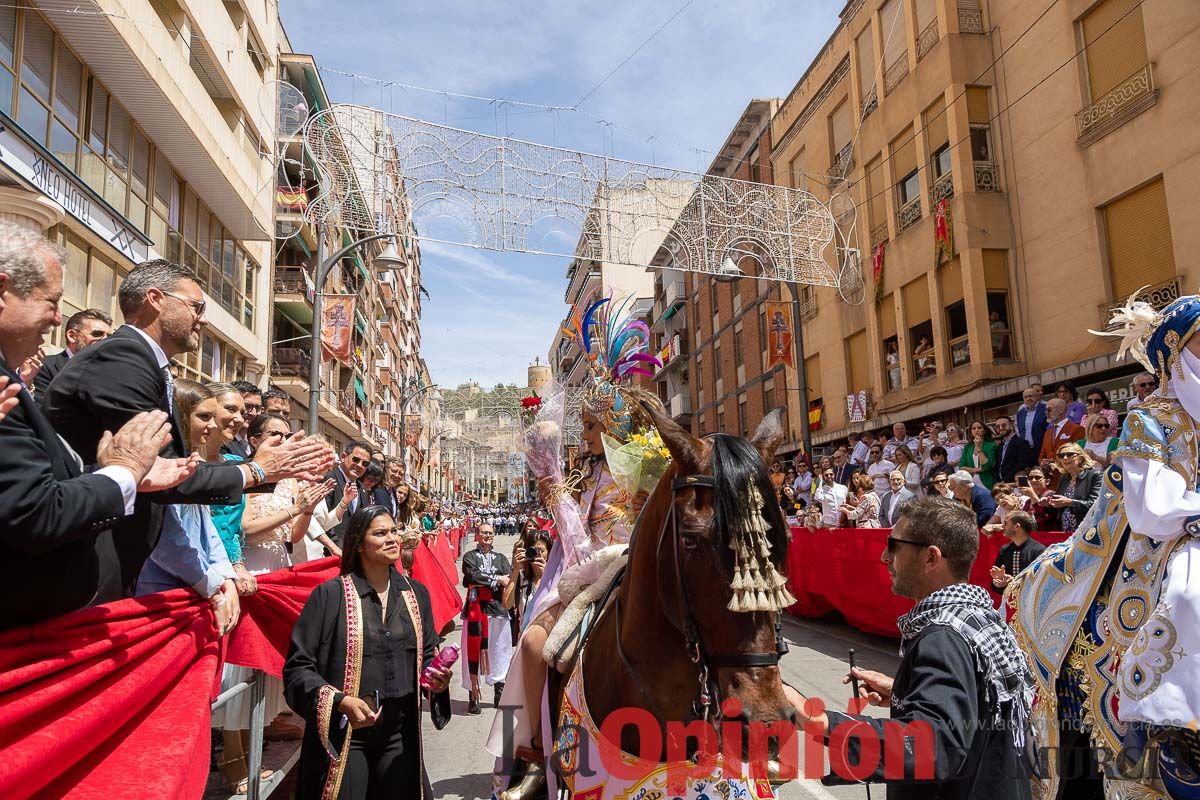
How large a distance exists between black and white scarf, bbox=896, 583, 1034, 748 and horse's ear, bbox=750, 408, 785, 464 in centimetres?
81

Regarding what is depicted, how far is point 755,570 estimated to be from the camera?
91.7 inches

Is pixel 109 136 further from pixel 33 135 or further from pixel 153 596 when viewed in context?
pixel 153 596

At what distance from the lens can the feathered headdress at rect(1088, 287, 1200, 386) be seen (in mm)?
3428

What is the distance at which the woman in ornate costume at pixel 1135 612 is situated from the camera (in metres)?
2.98

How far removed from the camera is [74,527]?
203 cm

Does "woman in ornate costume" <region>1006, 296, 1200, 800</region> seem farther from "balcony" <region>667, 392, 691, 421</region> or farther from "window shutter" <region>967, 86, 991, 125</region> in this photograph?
"balcony" <region>667, 392, 691, 421</region>

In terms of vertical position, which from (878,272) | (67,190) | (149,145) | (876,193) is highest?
(876,193)

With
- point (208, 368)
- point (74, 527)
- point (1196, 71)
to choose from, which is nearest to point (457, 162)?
point (208, 368)

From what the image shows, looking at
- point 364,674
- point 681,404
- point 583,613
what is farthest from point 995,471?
point 681,404

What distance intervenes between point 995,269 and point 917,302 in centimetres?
246

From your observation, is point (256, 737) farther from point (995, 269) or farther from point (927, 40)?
point (927, 40)

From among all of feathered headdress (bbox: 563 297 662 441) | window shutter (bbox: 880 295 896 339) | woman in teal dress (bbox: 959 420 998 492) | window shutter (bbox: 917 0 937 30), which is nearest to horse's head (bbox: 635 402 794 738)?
feathered headdress (bbox: 563 297 662 441)

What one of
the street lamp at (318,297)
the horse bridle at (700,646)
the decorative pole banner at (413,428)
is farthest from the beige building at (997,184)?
the decorative pole banner at (413,428)

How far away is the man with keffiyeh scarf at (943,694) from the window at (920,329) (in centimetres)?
1723
